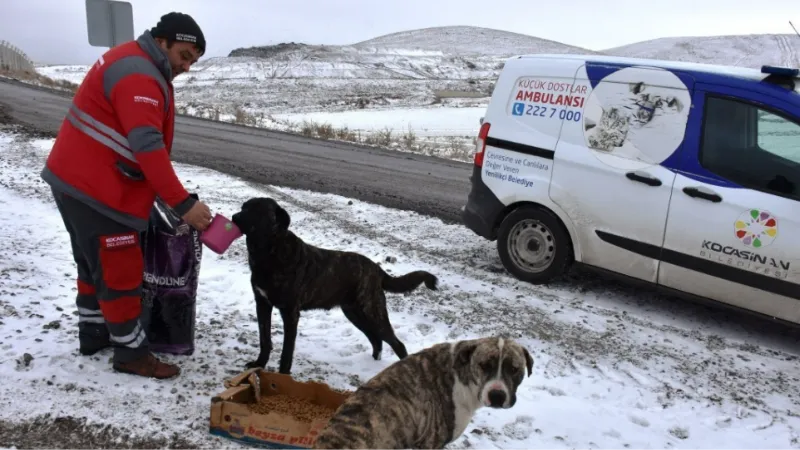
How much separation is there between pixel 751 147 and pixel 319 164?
348 inches

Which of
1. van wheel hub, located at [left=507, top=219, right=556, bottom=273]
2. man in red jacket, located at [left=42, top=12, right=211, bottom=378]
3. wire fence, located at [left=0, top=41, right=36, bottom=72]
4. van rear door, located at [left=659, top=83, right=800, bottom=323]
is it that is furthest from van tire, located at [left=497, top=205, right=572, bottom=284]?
wire fence, located at [left=0, top=41, right=36, bottom=72]

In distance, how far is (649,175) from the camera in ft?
18.2

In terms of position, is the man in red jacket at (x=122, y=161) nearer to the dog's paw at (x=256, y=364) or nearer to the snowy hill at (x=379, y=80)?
the dog's paw at (x=256, y=364)

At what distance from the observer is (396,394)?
3.06m

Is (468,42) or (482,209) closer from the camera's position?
(482,209)

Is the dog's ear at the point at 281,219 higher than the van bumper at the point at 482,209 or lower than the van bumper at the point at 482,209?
higher

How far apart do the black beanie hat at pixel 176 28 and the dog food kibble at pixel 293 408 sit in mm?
2191

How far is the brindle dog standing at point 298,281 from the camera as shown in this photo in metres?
3.93

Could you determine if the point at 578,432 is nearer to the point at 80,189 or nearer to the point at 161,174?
the point at 161,174

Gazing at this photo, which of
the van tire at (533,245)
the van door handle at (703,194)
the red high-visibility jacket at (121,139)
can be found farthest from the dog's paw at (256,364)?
the van door handle at (703,194)

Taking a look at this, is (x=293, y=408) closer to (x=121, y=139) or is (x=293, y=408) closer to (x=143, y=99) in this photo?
(x=121, y=139)

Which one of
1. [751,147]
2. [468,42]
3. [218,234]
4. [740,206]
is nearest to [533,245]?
[740,206]

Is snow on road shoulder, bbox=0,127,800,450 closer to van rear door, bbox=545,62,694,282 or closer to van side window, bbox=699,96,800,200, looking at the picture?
→ van rear door, bbox=545,62,694,282

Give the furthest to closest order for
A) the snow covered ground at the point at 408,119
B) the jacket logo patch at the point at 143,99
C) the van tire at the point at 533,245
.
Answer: the snow covered ground at the point at 408,119 < the van tire at the point at 533,245 < the jacket logo patch at the point at 143,99
